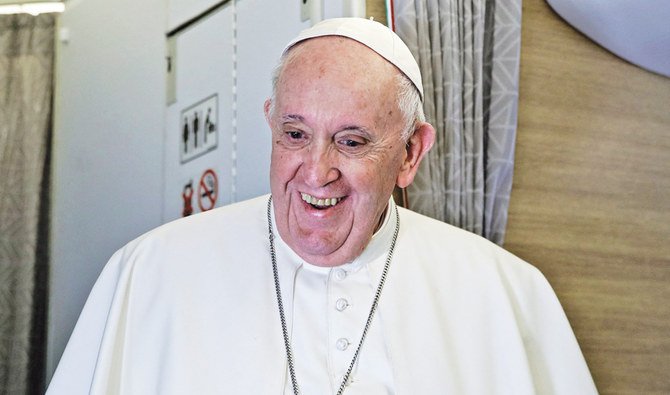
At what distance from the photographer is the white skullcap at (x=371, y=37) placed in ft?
8.23

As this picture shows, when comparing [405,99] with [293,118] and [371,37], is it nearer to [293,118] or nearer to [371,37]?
[371,37]

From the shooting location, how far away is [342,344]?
251cm

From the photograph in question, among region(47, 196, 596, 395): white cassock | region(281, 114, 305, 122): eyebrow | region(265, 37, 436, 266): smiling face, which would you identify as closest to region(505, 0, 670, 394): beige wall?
region(47, 196, 596, 395): white cassock

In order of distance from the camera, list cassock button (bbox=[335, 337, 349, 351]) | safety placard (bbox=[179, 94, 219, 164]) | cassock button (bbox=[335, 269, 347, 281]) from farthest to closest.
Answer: safety placard (bbox=[179, 94, 219, 164])
cassock button (bbox=[335, 269, 347, 281])
cassock button (bbox=[335, 337, 349, 351])

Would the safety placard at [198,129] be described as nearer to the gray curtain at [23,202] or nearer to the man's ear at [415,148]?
the gray curtain at [23,202]

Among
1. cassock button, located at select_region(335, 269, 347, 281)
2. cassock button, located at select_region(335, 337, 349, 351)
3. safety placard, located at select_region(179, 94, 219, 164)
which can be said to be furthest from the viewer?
safety placard, located at select_region(179, 94, 219, 164)

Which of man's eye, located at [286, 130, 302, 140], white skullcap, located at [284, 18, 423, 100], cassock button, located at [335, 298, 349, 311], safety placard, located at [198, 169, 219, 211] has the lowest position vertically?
cassock button, located at [335, 298, 349, 311]

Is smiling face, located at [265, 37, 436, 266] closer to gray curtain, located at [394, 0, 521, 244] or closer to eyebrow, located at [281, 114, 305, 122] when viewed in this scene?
eyebrow, located at [281, 114, 305, 122]

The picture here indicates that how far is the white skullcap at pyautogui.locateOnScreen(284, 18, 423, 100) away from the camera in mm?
2510

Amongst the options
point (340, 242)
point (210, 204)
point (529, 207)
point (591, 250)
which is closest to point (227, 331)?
point (340, 242)

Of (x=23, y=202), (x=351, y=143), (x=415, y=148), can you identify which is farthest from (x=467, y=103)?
(x=23, y=202)

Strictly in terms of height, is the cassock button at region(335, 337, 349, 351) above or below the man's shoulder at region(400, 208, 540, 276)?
below

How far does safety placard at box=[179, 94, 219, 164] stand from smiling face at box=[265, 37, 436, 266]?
0.50m

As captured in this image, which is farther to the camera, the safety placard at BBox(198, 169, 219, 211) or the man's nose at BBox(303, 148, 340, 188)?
the safety placard at BBox(198, 169, 219, 211)
